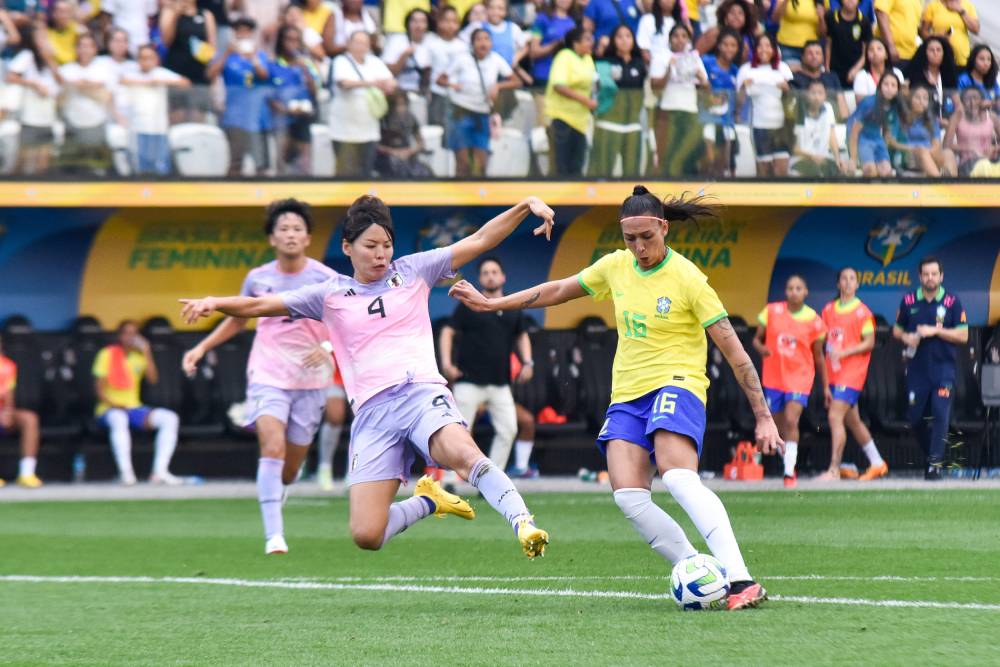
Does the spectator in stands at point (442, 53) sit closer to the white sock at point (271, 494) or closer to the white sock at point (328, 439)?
the white sock at point (328, 439)

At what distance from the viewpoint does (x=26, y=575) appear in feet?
34.1

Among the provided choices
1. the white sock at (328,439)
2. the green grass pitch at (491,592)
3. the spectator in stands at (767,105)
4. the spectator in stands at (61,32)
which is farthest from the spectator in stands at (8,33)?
the spectator in stands at (767,105)

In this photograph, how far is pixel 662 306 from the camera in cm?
785

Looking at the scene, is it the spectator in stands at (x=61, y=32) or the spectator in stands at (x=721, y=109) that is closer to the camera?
the spectator in stands at (x=61, y=32)

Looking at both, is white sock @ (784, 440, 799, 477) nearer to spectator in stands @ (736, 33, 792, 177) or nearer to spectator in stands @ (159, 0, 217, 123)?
spectator in stands @ (736, 33, 792, 177)

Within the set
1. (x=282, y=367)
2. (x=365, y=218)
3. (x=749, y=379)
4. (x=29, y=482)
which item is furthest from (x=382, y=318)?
(x=29, y=482)

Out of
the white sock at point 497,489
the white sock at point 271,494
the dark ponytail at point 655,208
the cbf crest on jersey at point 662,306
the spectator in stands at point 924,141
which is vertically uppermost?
the spectator in stands at point 924,141

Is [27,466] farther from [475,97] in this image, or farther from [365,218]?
[365,218]

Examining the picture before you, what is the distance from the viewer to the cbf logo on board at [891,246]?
21062 millimetres

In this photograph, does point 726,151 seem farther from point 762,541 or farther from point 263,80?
point 762,541

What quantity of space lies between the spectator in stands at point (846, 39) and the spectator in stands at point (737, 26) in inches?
38.8

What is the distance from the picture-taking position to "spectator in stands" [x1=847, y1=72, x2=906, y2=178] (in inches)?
758

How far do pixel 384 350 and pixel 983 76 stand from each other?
45.1 feet

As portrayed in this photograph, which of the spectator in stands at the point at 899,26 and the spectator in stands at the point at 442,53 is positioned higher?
the spectator in stands at the point at 899,26
